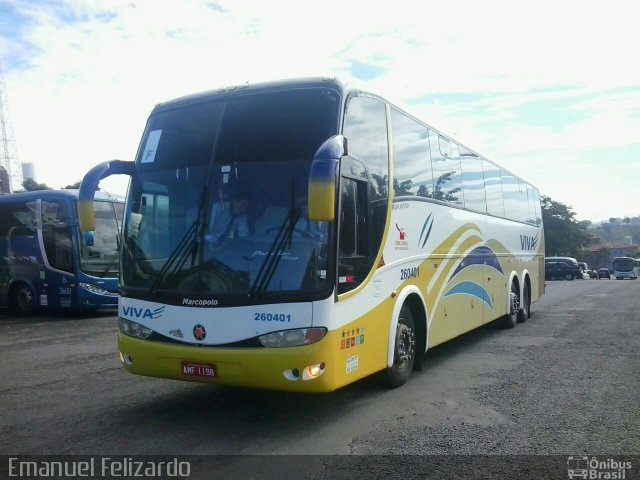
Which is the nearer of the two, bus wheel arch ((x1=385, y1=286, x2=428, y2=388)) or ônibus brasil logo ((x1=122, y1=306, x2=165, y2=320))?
ônibus brasil logo ((x1=122, y1=306, x2=165, y2=320))

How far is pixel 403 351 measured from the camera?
23.4 ft

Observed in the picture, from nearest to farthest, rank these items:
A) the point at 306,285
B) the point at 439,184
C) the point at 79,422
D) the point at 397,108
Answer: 1. the point at 306,285
2. the point at 79,422
3. the point at 397,108
4. the point at 439,184

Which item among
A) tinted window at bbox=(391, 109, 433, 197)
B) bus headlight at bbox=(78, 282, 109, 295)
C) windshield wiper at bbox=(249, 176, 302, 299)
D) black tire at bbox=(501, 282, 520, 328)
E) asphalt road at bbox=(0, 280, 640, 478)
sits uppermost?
tinted window at bbox=(391, 109, 433, 197)

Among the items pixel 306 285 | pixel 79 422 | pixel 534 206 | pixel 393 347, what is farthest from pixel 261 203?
pixel 534 206

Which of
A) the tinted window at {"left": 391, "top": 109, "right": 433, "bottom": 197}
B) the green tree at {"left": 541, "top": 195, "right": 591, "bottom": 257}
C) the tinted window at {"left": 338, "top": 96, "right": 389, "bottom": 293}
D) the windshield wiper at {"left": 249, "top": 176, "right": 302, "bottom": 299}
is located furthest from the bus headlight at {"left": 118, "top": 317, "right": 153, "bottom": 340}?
the green tree at {"left": 541, "top": 195, "right": 591, "bottom": 257}

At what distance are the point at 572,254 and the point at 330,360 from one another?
89.0 m

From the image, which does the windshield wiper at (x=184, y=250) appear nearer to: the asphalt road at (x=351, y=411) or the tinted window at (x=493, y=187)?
the asphalt road at (x=351, y=411)

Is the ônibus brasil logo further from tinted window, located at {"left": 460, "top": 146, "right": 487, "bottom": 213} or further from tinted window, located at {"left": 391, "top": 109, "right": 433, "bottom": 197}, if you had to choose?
→ tinted window, located at {"left": 460, "top": 146, "right": 487, "bottom": 213}

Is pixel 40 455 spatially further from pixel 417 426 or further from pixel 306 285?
pixel 417 426

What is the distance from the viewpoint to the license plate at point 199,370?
5.52 metres

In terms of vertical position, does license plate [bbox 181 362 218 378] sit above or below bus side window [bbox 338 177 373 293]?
below

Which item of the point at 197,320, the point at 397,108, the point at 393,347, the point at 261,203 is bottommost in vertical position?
the point at 393,347

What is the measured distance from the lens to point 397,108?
24.2ft

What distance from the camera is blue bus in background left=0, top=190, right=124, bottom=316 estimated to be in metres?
15.3
